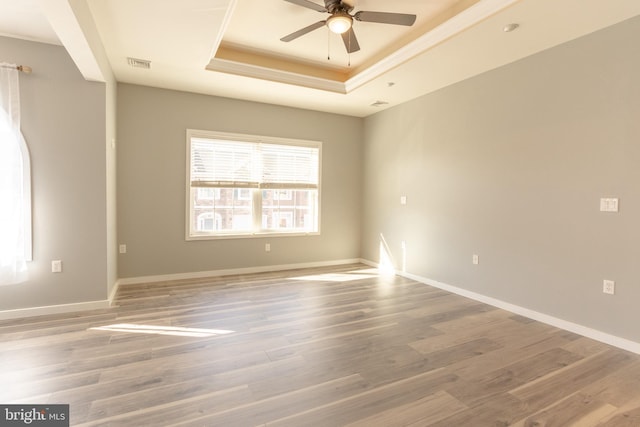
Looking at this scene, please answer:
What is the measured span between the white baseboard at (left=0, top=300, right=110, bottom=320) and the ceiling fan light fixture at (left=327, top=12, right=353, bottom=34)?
3.54 m

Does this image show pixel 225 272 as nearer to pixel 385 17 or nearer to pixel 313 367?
pixel 313 367

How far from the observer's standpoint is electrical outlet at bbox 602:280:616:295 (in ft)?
8.88

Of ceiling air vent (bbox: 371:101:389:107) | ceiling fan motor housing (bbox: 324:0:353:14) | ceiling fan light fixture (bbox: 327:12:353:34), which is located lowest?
ceiling fan light fixture (bbox: 327:12:353:34)

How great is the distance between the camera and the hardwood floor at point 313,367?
5.84ft

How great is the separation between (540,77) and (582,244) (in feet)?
5.58

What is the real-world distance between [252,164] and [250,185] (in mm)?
342

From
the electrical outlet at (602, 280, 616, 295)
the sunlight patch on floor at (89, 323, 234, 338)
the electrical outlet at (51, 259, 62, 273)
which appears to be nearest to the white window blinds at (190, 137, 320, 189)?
the electrical outlet at (51, 259, 62, 273)

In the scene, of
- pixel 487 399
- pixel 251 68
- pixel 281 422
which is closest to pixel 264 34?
pixel 251 68

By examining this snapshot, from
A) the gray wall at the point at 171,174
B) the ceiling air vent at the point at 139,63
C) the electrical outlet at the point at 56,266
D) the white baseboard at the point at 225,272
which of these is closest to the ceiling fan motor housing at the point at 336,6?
the ceiling air vent at the point at 139,63

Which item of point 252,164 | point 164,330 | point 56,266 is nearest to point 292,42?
point 252,164

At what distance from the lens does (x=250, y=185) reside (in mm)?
4992

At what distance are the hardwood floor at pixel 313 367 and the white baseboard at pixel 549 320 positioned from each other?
4.6 inches

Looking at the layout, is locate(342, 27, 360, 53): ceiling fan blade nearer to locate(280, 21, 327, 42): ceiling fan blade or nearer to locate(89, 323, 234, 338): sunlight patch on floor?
locate(280, 21, 327, 42): ceiling fan blade

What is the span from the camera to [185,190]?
15.0ft
